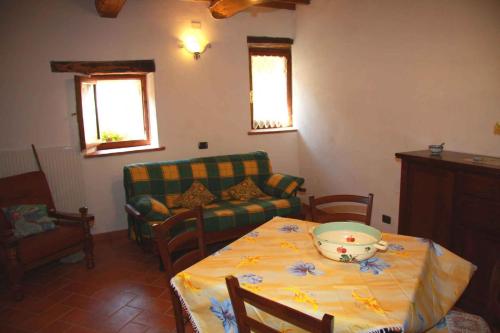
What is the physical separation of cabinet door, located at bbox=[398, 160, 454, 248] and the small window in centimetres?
292

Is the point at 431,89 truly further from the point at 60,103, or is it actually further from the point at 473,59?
the point at 60,103

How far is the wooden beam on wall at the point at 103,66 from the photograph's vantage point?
3.72 meters

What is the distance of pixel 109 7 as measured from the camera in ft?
11.4

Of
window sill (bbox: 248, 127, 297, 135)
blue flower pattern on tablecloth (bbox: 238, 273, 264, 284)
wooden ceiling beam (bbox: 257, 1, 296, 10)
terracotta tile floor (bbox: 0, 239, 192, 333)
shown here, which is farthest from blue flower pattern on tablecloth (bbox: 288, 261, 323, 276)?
wooden ceiling beam (bbox: 257, 1, 296, 10)

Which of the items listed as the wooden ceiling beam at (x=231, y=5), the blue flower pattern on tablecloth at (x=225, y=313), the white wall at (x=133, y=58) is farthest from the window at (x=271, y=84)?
the blue flower pattern on tablecloth at (x=225, y=313)

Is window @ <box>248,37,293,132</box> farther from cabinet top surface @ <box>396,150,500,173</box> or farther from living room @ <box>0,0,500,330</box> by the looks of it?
cabinet top surface @ <box>396,150,500,173</box>

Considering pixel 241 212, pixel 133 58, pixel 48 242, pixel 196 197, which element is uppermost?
pixel 133 58

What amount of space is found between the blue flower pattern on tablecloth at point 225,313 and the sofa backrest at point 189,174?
2468mm

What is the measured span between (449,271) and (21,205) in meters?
3.38

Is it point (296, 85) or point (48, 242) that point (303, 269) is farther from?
point (296, 85)

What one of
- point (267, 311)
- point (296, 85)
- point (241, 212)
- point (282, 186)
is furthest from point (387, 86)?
point (267, 311)

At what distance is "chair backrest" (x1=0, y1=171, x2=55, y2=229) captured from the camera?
3.30 meters

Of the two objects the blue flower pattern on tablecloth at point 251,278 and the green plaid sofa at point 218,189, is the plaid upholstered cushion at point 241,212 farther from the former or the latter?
the blue flower pattern on tablecloth at point 251,278

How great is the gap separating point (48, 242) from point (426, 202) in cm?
304
